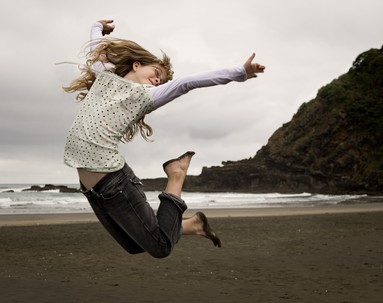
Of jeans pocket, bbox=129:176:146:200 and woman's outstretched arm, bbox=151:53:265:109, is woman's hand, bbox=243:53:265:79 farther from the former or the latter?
jeans pocket, bbox=129:176:146:200

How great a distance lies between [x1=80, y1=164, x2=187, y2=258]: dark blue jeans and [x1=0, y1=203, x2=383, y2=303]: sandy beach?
12.4 feet

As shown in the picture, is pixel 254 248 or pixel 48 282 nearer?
pixel 48 282

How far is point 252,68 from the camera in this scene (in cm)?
376

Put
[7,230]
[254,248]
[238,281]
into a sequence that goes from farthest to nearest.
Result: [7,230]
[254,248]
[238,281]

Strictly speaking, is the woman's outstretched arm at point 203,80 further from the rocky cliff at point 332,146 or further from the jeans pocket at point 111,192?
the rocky cliff at point 332,146

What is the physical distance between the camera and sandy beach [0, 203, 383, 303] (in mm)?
7922

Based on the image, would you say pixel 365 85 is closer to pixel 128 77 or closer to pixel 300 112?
pixel 300 112

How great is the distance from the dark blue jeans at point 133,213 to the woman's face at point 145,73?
2.18 ft

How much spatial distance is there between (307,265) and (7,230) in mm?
11360

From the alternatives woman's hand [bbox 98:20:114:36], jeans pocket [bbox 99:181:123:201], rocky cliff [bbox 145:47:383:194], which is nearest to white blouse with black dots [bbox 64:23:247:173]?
jeans pocket [bbox 99:181:123:201]

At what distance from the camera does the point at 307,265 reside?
10.4m

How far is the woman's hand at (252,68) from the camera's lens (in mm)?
3740

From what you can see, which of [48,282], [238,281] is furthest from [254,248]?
[48,282]

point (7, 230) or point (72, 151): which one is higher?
point (72, 151)
